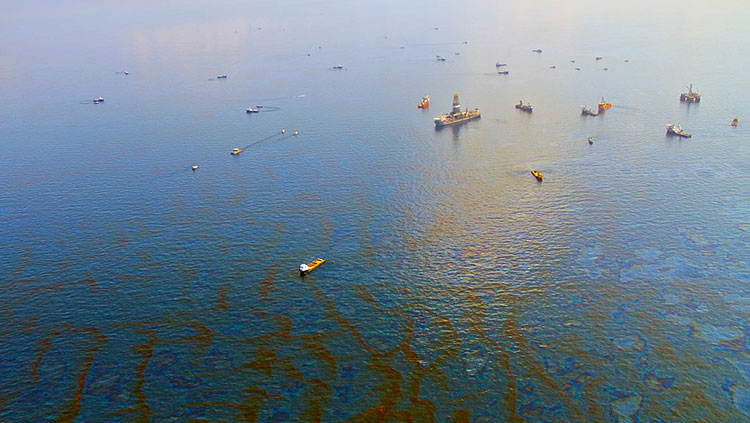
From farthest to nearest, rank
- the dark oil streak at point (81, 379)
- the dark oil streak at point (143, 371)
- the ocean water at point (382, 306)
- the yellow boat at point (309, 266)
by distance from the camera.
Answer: the yellow boat at point (309, 266), the ocean water at point (382, 306), the dark oil streak at point (143, 371), the dark oil streak at point (81, 379)

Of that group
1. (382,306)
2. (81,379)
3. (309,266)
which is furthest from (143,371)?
(382,306)

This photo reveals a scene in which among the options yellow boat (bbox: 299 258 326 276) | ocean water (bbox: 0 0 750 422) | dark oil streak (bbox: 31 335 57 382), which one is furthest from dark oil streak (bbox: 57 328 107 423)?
yellow boat (bbox: 299 258 326 276)

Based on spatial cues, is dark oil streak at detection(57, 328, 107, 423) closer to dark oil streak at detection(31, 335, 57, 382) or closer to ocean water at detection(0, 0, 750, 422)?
ocean water at detection(0, 0, 750, 422)

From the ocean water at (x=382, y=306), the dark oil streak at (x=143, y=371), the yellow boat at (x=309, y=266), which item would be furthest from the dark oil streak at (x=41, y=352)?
the yellow boat at (x=309, y=266)

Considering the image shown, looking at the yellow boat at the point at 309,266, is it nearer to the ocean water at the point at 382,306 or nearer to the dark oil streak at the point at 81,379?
the ocean water at the point at 382,306

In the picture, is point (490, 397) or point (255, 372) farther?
point (255, 372)

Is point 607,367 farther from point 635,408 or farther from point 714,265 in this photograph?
point 714,265

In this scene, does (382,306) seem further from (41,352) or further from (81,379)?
(41,352)

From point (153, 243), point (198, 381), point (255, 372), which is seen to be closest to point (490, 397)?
point (255, 372)
